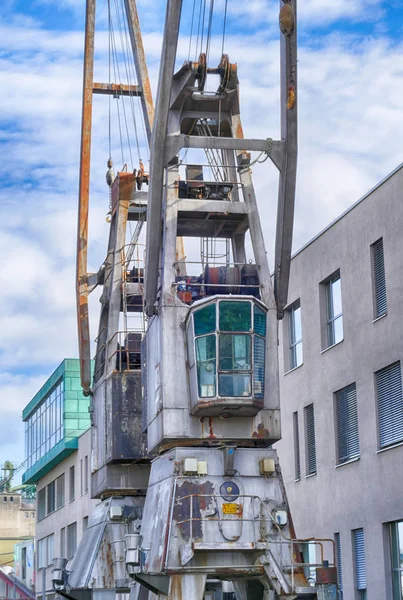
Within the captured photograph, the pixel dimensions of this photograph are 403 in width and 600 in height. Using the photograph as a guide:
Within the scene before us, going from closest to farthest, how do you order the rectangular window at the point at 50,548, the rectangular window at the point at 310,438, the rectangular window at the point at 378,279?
the rectangular window at the point at 378,279 < the rectangular window at the point at 310,438 < the rectangular window at the point at 50,548

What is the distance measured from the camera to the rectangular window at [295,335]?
3678cm

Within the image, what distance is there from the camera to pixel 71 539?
61656mm

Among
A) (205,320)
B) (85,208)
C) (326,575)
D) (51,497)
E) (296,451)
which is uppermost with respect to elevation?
(85,208)

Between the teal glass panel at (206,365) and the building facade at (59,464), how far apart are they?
32112mm

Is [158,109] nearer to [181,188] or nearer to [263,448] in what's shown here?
[181,188]

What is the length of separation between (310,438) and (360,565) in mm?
5592

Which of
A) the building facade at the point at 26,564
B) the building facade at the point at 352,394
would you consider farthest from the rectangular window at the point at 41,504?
Answer: the building facade at the point at 352,394

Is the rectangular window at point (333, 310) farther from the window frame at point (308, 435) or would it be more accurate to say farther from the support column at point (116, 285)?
the support column at point (116, 285)

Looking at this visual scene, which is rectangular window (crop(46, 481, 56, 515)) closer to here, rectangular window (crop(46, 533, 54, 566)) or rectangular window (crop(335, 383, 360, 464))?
rectangular window (crop(46, 533, 54, 566))

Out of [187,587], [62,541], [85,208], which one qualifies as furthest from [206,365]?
[62,541]

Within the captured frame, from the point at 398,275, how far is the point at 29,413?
51324 mm

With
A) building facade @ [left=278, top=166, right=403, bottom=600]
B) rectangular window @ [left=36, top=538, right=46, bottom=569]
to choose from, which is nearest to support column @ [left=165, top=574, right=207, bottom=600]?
building facade @ [left=278, top=166, right=403, bottom=600]

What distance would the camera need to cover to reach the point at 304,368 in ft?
117

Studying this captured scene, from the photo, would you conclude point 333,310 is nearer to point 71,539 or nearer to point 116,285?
point 116,285
